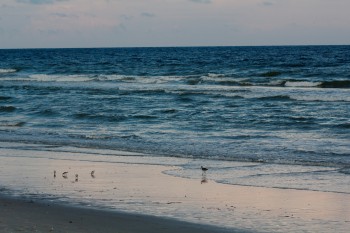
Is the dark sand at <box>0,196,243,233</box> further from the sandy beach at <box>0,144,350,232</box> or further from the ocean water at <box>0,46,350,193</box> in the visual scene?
the ocean water at <box>0,46,350,193</box>

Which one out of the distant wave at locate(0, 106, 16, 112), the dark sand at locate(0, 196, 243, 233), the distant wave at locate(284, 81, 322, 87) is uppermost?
the distant wave at locate(284, 81, 322, 87)

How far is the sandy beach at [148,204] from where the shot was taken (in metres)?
9.06

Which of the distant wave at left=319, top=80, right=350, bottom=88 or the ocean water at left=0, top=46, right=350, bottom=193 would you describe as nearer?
the ocean water at left=0, top=46, right=350, bottom=193

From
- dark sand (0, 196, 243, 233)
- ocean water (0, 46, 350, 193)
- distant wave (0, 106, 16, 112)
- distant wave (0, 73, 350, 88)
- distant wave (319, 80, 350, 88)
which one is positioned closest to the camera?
dark sand (0, 196, 243, 233)

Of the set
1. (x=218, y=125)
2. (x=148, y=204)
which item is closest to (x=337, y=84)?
(x=218, y=125)

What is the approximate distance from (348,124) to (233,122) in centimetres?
365

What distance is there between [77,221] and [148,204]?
1.47 metres

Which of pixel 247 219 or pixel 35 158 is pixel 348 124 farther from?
pixel 247 219

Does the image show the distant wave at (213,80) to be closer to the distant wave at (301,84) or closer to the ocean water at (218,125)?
the distant wave at (301,84)

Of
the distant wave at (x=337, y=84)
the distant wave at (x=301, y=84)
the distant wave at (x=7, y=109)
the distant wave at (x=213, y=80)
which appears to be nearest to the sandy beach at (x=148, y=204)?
the distant wave at (x=7, y=109)

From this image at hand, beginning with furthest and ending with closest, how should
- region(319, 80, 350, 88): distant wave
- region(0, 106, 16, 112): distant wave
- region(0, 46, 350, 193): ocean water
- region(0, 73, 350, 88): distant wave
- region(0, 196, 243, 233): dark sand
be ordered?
region(0, 73, 350, 88): distant wave
region(319, 80, 350, 88): distant wave
region(0, 106, 16, 112): distant wave
region(0, 46, 350, 193): ocean water
region(0, 196, 243, 233): dark sand

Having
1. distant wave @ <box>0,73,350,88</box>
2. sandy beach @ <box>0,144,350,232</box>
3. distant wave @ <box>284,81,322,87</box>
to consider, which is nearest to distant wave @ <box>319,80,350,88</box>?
distant wave @ <box>0,73,350,88</box>

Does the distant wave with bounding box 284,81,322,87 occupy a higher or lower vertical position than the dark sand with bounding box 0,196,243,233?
higher

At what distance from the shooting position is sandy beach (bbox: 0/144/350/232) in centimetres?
906
